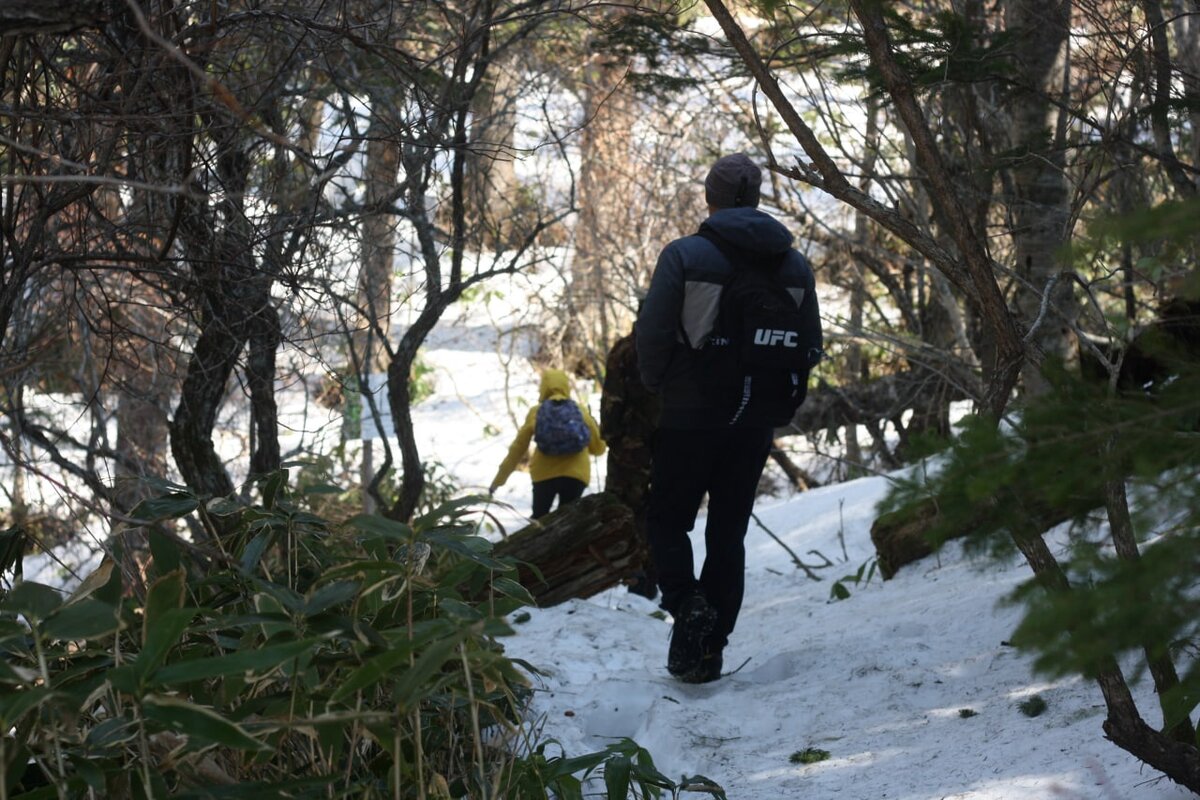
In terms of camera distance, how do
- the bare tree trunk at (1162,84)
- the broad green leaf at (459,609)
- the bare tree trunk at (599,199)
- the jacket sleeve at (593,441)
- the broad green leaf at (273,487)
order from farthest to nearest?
the bare tree trunk at (599,199) < the jacket sleeve at (593,441) < the bare tree trunk at (1162,84) < the broad green leaf at (273,487) < the broad green leaf at (459,609)

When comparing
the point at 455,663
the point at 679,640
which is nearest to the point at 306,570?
the point at 455,663

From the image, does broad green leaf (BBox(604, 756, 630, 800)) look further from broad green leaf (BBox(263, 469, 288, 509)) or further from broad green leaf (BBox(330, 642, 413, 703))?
broad green leaf (BBox(263, 469, 288, 509))

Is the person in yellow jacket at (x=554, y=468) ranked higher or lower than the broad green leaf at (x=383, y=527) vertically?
higher

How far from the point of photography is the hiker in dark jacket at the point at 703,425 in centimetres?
431

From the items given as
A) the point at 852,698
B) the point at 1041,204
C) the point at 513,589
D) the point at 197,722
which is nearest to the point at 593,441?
the point at 1041,204

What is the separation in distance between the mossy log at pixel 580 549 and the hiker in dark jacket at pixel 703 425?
0.90 metres

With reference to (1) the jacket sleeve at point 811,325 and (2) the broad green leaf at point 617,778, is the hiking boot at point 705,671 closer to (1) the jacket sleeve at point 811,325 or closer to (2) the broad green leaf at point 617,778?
(1) the jacket sleeve at point 811,325

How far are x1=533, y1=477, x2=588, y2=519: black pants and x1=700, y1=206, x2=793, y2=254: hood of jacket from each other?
3.66 metres

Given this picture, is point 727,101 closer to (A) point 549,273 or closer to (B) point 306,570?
(A) point 549,273

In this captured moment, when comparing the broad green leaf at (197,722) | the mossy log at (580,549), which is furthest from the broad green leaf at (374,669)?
the mossy log at (580,549)

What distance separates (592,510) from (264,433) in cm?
157

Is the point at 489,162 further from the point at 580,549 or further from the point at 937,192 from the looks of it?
the point at 937,192

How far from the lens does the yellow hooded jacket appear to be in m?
7.65

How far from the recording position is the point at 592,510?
5602mm
